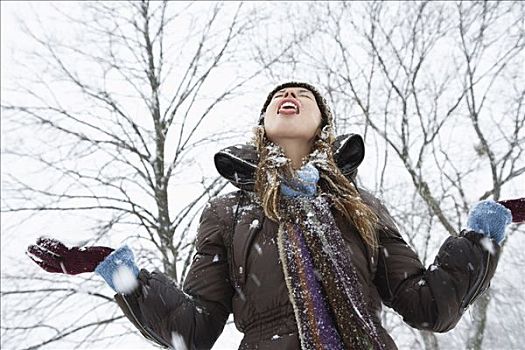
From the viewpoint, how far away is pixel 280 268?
1689mm

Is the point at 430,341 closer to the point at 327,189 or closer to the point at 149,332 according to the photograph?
the point at 327,189

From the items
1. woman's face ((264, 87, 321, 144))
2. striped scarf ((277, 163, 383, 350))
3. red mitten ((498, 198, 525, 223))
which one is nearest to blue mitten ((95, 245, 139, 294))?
striped scarf ((277, 163, 383, 350))

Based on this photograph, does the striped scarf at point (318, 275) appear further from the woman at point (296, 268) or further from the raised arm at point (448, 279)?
the raised arm at point (448, 279)

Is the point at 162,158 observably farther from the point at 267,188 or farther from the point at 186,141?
the point at 267,188

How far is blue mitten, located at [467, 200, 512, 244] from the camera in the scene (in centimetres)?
172

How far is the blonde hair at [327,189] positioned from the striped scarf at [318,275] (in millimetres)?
47

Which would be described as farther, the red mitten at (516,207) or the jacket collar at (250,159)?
the jacket collar at (250,159)

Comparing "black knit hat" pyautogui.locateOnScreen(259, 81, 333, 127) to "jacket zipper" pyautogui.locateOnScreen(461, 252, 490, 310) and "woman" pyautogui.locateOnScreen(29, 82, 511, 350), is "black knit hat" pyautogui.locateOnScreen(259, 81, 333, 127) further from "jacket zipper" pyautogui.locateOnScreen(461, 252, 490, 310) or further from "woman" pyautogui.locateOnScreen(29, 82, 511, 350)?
"jacket zipper" pyautogui.locateOnScreen(461, 252, 490, 310)

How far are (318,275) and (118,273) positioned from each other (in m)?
0.66

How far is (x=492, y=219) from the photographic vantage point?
1.72 metres

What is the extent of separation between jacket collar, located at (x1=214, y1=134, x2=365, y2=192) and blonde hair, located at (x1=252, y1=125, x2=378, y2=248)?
32mm

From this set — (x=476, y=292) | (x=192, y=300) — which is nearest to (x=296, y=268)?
(x=192, y=300)

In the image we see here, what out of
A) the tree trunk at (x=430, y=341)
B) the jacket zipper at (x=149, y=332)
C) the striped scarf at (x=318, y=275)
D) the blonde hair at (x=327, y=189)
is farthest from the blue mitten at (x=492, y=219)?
the tree trunk at (x=430, y=341)

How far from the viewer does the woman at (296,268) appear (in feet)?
5.21
